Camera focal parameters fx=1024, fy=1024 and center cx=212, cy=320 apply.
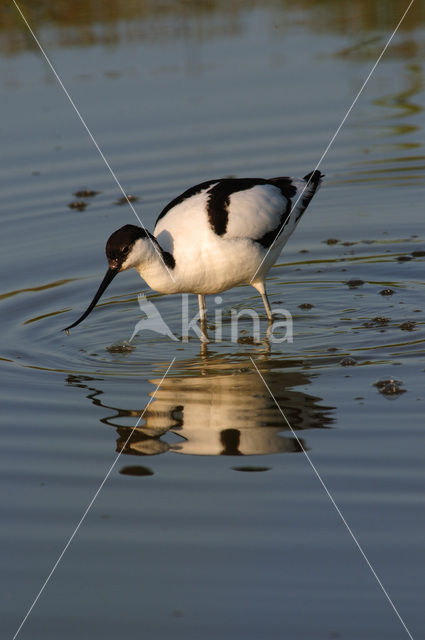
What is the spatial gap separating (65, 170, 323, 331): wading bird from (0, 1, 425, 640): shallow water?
34 cm

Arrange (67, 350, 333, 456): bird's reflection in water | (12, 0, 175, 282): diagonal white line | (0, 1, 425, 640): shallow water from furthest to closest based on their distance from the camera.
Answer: (12, 0, 175, 282): diagonal white line < (67, 350, 333, 456): bird's reflection in water < (0, 1, 425, 640): shallow water

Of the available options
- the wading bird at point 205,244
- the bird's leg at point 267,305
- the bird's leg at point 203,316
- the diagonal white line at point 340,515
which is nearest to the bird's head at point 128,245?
the wading bird at point 205,244

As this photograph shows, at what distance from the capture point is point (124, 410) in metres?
4.77

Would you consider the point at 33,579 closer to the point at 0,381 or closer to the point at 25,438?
the point at 25,438

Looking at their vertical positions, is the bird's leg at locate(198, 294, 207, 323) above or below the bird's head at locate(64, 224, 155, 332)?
below

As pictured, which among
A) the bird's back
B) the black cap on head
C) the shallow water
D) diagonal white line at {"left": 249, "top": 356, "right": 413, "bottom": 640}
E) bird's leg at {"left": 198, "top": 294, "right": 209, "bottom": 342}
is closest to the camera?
diagonal white line at {"left": 249, "top": 356, "right": 413, "bottom": 640}

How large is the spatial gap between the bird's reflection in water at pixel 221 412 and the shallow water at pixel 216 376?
1 cm

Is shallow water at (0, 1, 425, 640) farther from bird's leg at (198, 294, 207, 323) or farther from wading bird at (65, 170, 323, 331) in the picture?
wading bird at (65, 170, 323, 331)

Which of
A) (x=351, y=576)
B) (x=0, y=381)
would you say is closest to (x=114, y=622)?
(x=351, y=576)

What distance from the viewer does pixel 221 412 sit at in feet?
15.4

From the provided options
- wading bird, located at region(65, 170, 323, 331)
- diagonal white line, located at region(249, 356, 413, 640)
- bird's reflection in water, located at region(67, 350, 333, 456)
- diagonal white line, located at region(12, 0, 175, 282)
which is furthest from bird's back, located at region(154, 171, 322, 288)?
diagonal white line, located at region(249, 356, 413, 640)

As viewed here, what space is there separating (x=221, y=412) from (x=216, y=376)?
52cm

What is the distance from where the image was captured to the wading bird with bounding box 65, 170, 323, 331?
562 centimetres

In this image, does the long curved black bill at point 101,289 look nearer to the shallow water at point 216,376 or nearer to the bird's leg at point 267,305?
the shallow water at point 216,376
